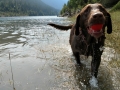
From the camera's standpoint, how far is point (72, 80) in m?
4.60

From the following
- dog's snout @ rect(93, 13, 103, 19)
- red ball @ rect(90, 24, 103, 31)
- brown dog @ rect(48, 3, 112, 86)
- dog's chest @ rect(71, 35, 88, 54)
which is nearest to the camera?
dog's snout @ rect(93, 13, 103, 19)

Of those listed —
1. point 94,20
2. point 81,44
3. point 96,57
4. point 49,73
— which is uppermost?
point 94,20

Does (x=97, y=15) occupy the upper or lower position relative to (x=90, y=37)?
upper

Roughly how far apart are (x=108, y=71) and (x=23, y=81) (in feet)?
7.40

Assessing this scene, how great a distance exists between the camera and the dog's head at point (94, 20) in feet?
10.6

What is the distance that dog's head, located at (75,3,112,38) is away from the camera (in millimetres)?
3242

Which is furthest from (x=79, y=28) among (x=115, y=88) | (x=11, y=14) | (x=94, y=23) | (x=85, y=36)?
(x=11, y=14)

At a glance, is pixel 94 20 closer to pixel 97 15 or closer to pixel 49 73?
pixel 97 15

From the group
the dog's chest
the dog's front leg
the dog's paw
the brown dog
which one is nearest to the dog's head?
the brown dog

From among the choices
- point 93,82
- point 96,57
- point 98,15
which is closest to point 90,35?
point 96,57

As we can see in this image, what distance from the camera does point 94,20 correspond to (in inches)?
128

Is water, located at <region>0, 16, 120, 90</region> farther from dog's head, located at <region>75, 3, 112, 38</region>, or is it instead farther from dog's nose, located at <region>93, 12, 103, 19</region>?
dog's nose, located at <region>93, 12, 103, 19</region>

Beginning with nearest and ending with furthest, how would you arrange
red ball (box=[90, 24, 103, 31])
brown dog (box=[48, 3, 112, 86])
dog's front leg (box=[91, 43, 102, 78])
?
red ball (box=[90, 24, 103, 31])
brown dog (box=[48, 3, 112, 86])
dog's front leg (box=[91, 43, 102, 78])

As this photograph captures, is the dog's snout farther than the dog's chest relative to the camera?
No
